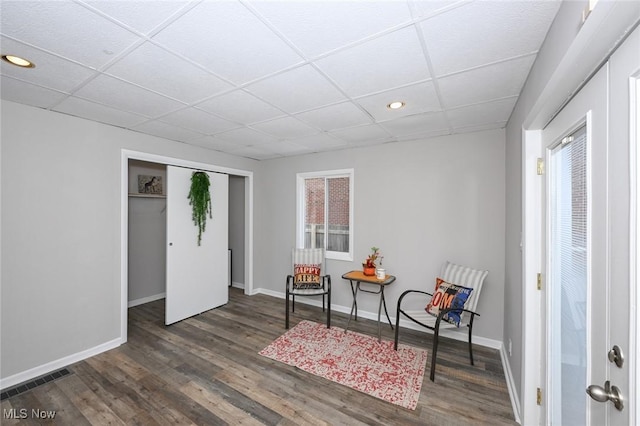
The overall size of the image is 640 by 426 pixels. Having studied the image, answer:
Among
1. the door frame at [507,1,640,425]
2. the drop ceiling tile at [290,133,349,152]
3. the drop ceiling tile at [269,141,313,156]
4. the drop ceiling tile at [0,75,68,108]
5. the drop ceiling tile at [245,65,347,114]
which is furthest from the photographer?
the drop ceiling tile at [269,141,313,156]

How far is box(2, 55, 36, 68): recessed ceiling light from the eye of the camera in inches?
65.8

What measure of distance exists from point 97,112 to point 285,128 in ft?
6.11

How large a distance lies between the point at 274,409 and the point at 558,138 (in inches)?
104

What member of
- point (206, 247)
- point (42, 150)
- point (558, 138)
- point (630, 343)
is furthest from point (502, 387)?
point (42, 150)

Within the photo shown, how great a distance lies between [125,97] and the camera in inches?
88.0

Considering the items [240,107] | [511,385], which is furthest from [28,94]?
[511,385]

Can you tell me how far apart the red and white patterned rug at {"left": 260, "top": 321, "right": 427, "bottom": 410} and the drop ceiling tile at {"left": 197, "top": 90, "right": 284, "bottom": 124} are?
252 cm

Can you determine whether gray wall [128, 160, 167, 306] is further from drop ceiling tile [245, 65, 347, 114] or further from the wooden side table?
drop ceiling tile [245, 65, 347, 114]

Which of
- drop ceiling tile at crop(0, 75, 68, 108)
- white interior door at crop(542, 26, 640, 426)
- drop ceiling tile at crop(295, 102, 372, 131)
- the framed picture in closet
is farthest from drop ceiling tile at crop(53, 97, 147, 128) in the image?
white interior door at crop(542, 26, 640, 426)

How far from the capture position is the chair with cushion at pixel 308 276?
360 centimetres

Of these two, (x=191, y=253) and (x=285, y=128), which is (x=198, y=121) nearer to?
(x=285, y=128)

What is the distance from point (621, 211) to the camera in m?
0.87

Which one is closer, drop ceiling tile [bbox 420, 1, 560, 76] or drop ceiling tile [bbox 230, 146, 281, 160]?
drop ceiling tile [bbox 420, 1, 560, 76]

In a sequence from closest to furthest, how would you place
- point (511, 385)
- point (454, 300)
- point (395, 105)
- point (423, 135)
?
point (511, 385) → point (395, 105) → point (454, 300) → point (423, 135)
